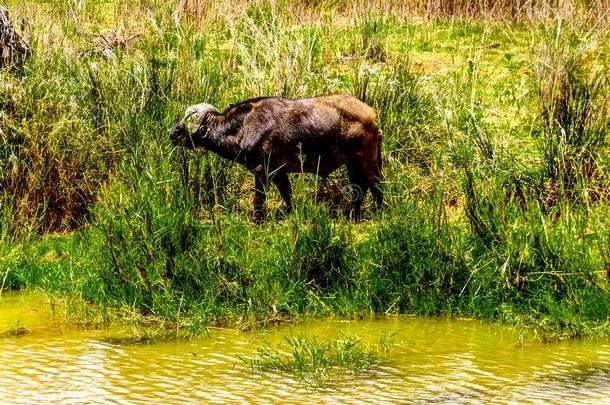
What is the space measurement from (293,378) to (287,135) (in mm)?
4244

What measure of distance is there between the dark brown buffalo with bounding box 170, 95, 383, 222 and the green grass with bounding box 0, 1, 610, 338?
0.35 m

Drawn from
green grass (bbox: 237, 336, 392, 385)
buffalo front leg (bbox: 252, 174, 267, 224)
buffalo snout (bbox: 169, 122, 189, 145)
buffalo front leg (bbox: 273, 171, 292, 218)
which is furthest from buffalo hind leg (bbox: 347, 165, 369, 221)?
green grass (bbox: 237, 336, 392, 385)

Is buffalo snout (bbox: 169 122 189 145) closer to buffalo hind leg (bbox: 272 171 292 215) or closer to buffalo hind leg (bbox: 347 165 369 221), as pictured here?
buffalo hind leg (bbox: 272 171 292 215)

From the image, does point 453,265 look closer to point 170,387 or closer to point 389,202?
point 389,202

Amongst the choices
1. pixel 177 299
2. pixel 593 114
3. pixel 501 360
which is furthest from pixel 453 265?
pixel 593 114

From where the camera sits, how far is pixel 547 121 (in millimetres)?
9383

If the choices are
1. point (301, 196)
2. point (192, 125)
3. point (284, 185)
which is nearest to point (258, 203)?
point (284, 185)

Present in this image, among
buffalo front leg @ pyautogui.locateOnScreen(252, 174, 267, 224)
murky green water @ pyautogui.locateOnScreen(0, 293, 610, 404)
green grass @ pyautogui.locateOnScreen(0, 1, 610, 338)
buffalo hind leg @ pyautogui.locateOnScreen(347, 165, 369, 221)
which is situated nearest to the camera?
murky green water @ pyautogui.locateOnScreen(0, 293, 610, 404)

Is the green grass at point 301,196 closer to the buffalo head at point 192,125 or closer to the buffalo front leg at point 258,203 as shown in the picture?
the buffalo head at point 192,125

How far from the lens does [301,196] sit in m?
7.83

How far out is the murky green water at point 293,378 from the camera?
18.7 ft

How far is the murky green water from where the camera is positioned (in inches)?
224

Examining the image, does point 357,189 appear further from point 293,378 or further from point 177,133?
point 293,378

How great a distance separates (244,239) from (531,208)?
203cm
